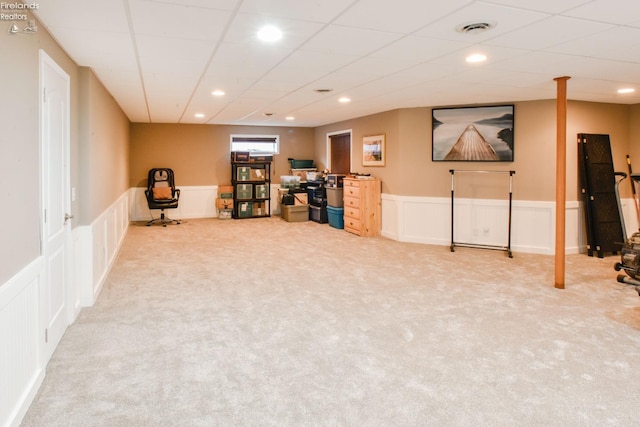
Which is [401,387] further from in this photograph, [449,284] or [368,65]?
[368,65]

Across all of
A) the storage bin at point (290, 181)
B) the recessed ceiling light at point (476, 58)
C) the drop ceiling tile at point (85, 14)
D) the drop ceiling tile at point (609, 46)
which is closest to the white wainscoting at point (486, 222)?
the drop ceiling tile at point (609, 46)

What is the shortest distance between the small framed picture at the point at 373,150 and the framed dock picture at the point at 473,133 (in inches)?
41.5

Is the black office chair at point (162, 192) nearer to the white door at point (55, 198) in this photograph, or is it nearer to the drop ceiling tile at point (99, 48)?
the drop ceiling tile at point (99, 48)

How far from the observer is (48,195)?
2.93 metres

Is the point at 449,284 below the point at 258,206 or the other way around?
below

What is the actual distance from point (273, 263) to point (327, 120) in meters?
4.57

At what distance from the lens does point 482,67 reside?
411 centimetres

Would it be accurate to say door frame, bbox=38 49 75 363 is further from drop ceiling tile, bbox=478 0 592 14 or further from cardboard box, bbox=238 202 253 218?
cardboard box, bbox=238 202 253 218

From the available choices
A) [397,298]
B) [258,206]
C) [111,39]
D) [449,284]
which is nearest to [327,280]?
[397,298]

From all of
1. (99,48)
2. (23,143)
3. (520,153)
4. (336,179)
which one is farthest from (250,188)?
(23,143)

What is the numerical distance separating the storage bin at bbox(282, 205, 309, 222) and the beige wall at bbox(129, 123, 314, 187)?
1644 millimetres

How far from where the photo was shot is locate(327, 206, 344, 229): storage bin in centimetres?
837

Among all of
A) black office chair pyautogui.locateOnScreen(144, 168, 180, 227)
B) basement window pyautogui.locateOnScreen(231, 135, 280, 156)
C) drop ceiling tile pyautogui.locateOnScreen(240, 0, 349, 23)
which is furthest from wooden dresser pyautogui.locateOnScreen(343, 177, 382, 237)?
drop ceiling tile pyautogui.locateOnScreen(240, 0, 349, 23)

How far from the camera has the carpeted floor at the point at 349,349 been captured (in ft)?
7.25
